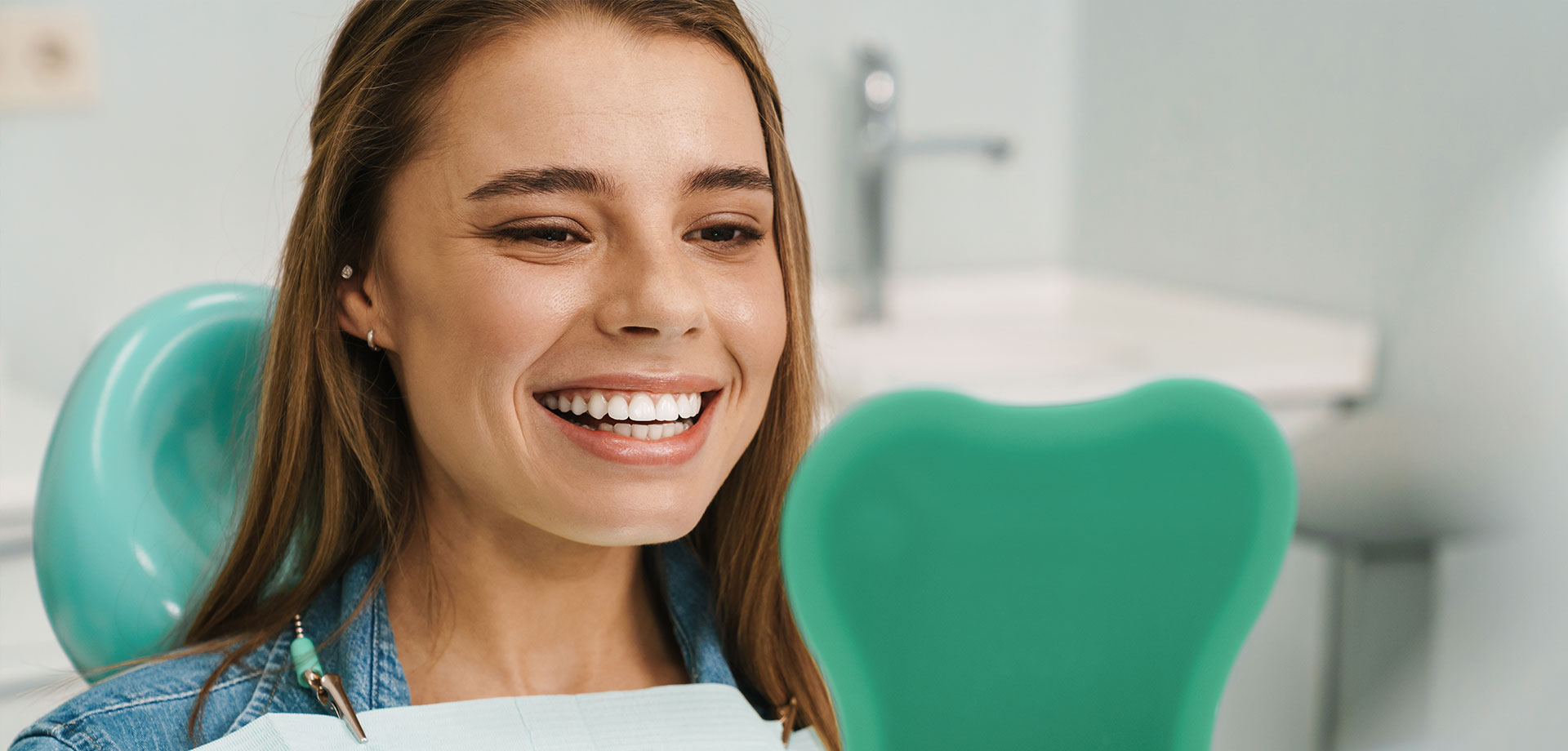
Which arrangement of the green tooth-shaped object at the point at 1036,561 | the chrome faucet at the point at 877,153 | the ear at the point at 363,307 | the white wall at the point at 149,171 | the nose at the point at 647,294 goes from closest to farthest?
the green tooth-shaped object at the point at 1036,561 → the nose at the point at 647,294 → the ear at the point at 363,307 → the white wall at the point at 149,171 → the chrome faucet at the point at 877,153

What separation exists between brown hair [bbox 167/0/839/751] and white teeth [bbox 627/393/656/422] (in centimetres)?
14

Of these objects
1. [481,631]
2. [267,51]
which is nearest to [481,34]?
[481,631]

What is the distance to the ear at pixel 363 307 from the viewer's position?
77cm

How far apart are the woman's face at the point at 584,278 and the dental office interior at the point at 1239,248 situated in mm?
775

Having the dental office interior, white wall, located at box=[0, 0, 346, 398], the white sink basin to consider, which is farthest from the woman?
white wall, located at box=[0, 0, 346, 398]

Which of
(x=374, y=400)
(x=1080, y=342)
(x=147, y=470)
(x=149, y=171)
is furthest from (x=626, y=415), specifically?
(x=1080, y=342)

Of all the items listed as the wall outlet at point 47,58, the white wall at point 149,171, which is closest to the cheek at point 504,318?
the white wall at point 149,171

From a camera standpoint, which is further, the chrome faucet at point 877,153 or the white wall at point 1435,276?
the chrome faucet at point 877,153

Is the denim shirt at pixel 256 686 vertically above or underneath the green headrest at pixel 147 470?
underneath

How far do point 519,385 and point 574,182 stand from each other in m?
0.11

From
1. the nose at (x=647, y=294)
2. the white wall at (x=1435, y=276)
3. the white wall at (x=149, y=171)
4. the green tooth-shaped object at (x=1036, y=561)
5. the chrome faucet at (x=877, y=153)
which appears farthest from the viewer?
the chrome faucet at (x=877, y=153)

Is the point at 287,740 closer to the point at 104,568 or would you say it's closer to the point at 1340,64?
the point at 104,568

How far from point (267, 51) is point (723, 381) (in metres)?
1.44

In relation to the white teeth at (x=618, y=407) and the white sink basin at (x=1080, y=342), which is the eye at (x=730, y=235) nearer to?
the white teeth at (x=618, y=407)
